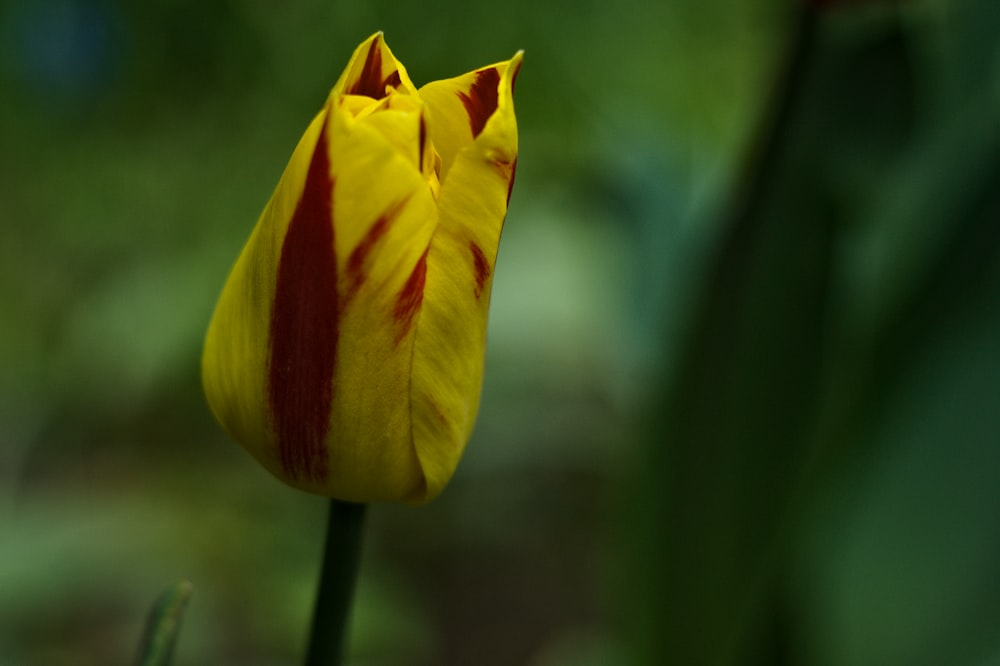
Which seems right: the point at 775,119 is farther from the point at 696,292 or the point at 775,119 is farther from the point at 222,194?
the point at 222,194

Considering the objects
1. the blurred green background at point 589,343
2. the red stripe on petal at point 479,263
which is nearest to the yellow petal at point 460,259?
the red stripe on petal at point 479,263

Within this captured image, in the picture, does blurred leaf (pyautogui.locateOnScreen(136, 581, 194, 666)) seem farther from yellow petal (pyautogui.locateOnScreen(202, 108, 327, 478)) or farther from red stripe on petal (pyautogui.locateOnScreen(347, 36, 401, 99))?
red stripe on petal (pyautogui.locateOnScreen(347, 36, 401, 99))

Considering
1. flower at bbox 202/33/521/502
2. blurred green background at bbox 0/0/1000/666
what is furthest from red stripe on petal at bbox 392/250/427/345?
blurred green background at bbox 0/0/1000/666

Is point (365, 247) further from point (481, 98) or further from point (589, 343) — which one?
point (589, 343)

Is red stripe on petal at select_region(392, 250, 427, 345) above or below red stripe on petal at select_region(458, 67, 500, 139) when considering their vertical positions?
below

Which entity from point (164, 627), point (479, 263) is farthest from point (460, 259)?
point (164, 627)

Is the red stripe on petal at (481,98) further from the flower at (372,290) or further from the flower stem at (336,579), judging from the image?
the flower stem at (336,579)
